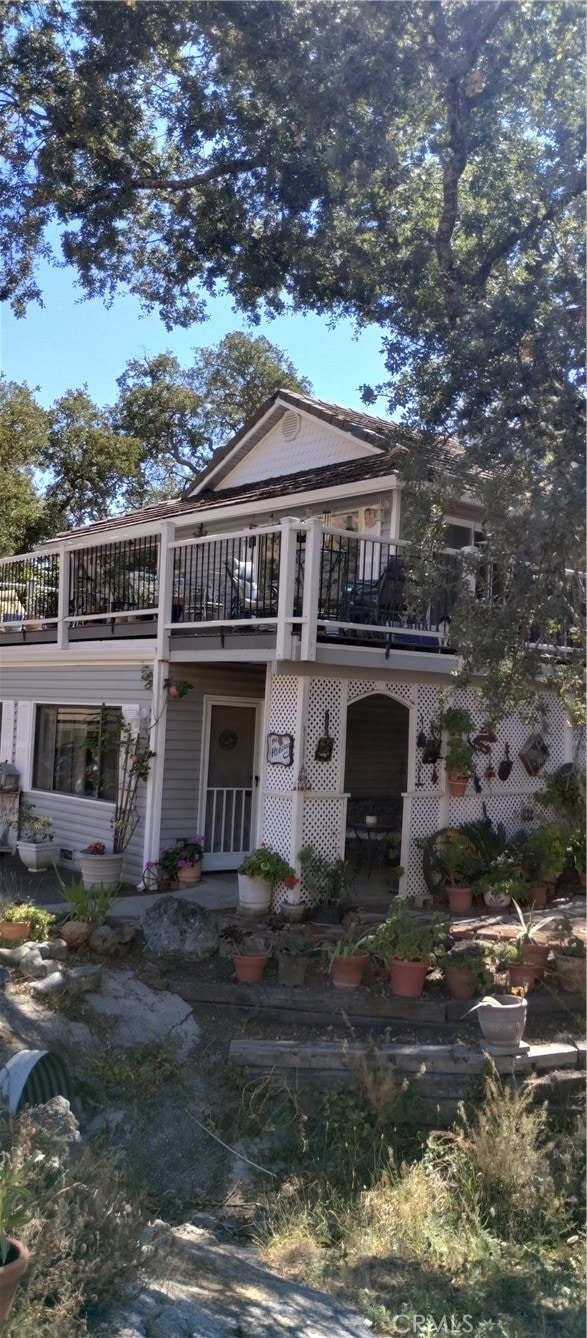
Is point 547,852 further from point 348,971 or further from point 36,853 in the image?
point 36,853

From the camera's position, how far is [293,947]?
29.3 ft

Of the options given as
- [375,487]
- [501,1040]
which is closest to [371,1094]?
[501,1040]

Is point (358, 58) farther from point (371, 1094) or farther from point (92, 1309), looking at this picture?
point (92, 1309)

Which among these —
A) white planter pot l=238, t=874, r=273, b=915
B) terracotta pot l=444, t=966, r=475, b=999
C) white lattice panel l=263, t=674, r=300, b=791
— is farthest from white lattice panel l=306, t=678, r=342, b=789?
terracotta pot l=444, t=966, r=475, b=999

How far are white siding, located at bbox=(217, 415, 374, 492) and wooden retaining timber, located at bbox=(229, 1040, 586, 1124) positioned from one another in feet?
28.4

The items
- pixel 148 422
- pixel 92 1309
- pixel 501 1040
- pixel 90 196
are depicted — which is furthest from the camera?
pixel 148 422

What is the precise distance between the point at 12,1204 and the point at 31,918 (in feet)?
18.6

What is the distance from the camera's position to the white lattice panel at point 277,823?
1046 centimetres

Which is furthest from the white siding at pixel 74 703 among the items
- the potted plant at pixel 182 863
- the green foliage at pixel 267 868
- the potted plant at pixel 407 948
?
the potted plant at pixel 407 948

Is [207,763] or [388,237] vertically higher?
[388,237]

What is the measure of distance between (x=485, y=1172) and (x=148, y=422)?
2688 centimetres

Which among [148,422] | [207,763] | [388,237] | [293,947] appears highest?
[148,422]

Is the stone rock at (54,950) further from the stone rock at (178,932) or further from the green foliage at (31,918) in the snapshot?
the stone rock at (178,932)

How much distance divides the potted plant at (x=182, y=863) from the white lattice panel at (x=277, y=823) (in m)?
1.37
